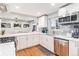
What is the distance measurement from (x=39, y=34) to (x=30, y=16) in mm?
1042

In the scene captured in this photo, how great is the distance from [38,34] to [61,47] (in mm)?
1605

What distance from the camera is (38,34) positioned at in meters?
3.50

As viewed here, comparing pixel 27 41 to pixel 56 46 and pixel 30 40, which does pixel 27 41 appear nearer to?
pixel 30 40

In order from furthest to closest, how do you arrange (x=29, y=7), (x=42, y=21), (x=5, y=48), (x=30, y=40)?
(x=42, y=21), (x=30, y=40), (x=29, y=7), (x=5, y=48)

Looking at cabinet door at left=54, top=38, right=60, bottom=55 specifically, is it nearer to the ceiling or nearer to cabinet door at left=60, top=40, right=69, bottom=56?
cabinet door at left=60, top=40, right=69, bottom=56

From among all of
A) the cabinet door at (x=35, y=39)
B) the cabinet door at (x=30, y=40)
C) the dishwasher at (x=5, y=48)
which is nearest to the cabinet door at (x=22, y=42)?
the cabinet door at (x=30, y=40)

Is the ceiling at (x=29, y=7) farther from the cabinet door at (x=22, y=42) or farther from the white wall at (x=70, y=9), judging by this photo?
the cabinet door at (x=22, y=42)

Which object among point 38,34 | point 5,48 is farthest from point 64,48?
point 38,34

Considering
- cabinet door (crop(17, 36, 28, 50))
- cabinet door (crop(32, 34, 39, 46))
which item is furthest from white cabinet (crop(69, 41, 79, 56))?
cabinet door (crop(32, 34, 39, 46))

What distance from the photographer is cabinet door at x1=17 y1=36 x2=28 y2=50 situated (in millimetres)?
2645

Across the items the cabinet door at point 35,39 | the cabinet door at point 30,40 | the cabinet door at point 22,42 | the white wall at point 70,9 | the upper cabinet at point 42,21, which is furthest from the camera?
the upper cabinet at point 42,21

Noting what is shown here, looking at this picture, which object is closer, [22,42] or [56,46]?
[56,46]

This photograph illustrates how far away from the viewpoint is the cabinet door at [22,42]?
265 centimetres

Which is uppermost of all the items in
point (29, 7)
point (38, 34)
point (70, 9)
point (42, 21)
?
point (29, 7)
